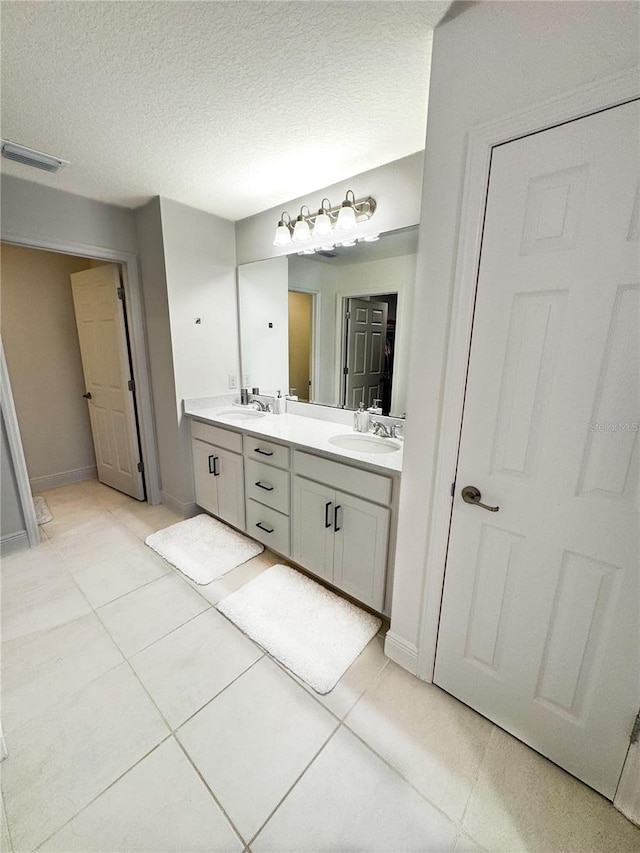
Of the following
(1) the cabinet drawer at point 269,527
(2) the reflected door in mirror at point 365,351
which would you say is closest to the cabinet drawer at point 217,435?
(1) the cabinet drawer at point 269,527

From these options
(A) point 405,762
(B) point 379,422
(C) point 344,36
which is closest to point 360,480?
(B) point 379,422

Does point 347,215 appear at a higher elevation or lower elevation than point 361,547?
higher

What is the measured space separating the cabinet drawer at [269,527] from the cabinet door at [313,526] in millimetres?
88

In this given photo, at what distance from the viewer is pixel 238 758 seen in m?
1.16

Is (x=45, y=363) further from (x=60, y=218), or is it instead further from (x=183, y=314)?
(x=183, y=314)

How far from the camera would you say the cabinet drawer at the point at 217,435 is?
2.23 metres

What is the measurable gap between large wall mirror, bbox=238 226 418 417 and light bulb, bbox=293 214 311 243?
18 cm

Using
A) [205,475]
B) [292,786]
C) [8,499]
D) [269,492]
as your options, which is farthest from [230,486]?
[292,786]

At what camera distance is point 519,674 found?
3.83 ft

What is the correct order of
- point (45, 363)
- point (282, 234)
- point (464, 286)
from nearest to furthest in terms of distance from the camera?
point (464, 286) → point (282, 234) → point (45, 363)

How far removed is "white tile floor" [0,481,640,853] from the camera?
98 centimetres

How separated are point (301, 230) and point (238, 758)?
2549 millimetres

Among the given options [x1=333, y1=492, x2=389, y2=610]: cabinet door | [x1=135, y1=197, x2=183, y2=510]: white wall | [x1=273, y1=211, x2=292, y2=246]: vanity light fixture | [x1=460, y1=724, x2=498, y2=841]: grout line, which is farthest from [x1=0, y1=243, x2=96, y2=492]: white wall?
[x1=460, y1=724, x2=498, y2=841]: grout line

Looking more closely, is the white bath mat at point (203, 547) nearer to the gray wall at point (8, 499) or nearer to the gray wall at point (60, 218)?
the gray wall at point (8, 499)
